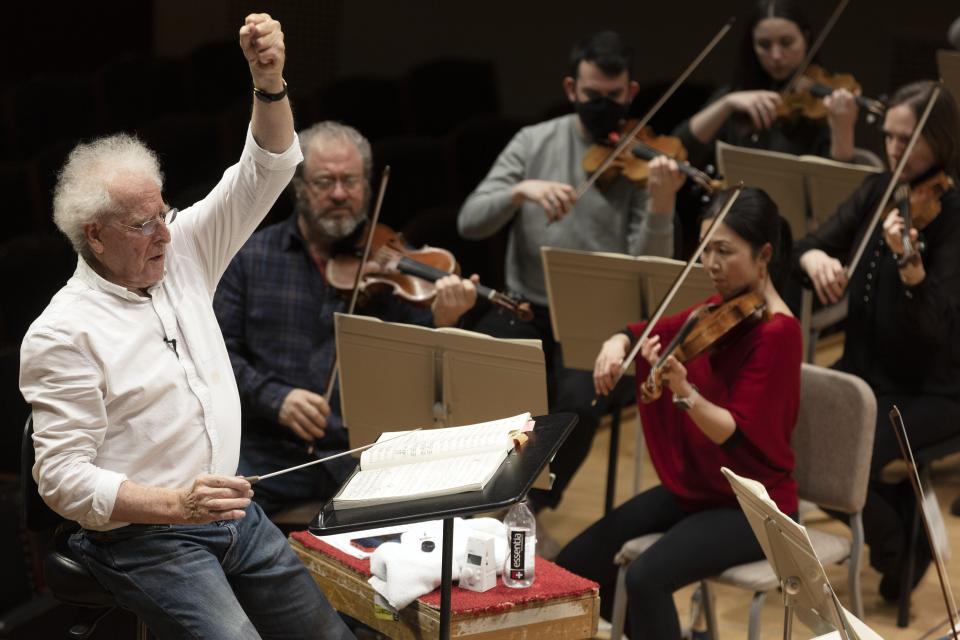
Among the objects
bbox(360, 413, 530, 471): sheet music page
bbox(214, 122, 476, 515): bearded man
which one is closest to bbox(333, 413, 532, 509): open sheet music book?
bbox(360, 413, 530, 471): sheet music page

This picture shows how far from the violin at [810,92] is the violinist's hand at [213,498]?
2555 millimetres

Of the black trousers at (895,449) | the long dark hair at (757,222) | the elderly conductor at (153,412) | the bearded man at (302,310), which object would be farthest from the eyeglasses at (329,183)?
the black trousers at (895,449)

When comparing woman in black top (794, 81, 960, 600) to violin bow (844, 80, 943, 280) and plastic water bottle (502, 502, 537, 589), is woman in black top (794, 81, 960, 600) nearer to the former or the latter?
violin bow (844, 80, 943, 280)

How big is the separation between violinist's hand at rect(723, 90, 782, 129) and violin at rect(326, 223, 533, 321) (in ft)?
3.95

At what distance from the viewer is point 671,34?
660cm

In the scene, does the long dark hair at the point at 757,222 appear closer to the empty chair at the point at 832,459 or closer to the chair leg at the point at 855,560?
the empty chair at the point at 832,459

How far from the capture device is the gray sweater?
12.7 feet

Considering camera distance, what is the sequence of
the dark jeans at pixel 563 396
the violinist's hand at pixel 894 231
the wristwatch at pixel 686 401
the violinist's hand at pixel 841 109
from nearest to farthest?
1. the wristwatch at pixel 686 401
2. the violinist's hand at pixel 894 231
3. the dark jeans at pixel 563 396
4. the violinist's hand at pixel 841 109

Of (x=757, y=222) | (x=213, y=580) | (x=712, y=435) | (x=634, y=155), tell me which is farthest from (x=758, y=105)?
(x=213, y=580)

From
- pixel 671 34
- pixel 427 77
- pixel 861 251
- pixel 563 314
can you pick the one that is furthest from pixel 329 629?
pixel 671 34

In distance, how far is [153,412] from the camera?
7.74 ft

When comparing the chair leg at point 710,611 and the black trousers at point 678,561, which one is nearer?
the black trousers at point 678,561

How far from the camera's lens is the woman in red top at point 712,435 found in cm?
283

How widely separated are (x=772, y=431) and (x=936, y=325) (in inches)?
31.4
